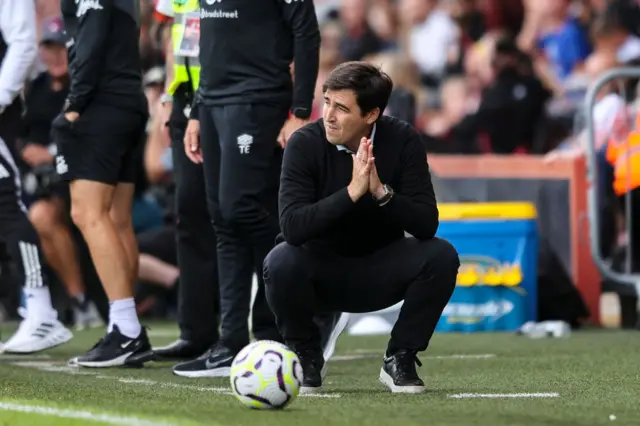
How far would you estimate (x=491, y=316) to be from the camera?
10.4m

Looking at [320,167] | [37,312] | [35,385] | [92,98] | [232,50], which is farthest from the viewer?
[37,312]

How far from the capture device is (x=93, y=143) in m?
7.68

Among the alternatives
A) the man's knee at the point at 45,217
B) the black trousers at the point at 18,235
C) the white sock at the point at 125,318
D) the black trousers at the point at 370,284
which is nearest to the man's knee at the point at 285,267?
the black trousers at the point at 370,284

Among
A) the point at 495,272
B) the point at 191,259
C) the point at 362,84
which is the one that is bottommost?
the point at 495,272

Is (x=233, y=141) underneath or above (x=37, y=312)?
above

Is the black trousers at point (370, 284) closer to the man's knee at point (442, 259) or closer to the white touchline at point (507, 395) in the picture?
the man's knee at point (442, 259)

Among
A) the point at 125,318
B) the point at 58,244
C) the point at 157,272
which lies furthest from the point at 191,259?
the point at 157,272

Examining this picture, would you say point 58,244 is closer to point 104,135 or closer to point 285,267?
point 104,135

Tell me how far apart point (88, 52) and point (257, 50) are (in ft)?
3.41

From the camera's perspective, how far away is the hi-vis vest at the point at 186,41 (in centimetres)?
746

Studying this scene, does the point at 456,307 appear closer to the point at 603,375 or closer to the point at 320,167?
the point at 603,375

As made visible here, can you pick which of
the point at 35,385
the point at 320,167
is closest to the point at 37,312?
the point at 35,385

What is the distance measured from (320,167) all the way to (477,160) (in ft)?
18.1

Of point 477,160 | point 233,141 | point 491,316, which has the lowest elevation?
point 491,316
